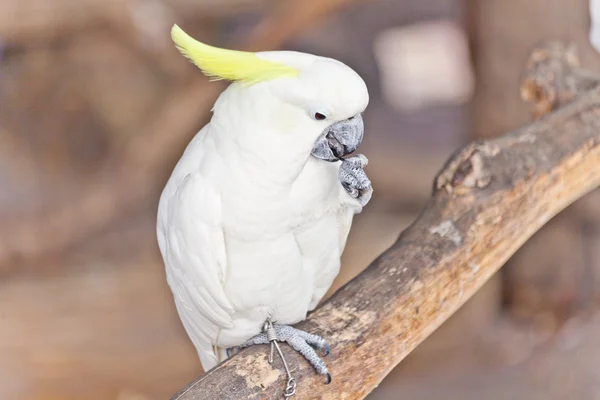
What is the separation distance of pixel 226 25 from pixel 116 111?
75 cm

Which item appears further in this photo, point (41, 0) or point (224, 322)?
point (41, 0)

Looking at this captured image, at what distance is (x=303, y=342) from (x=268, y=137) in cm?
39

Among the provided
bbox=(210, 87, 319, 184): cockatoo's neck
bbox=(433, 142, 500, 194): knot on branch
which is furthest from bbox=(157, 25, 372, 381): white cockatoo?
bbox=(433, 142, 500, 194): knot on branch

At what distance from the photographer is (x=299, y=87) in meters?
1.09

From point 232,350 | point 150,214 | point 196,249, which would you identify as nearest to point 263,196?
point 196,249

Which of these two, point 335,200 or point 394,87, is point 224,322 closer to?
point 335,200

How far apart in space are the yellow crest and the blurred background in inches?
60.1

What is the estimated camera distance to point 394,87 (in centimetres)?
421

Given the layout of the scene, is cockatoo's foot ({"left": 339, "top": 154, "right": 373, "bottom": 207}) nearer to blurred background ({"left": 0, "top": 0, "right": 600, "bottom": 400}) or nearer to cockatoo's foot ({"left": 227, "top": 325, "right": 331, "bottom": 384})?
cockatoo's foot ({"left": 227, "top": 325, "right": 331, "bottom": 384})

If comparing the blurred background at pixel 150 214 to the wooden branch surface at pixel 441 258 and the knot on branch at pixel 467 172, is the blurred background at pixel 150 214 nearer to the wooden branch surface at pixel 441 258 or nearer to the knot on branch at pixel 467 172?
the wooden branch surface at pixel 441 258

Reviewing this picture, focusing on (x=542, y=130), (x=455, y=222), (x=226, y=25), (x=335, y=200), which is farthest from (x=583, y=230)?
(x=226, y=25)

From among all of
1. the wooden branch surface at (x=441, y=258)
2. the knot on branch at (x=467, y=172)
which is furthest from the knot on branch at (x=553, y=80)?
the knot on branch at (x=467, y=172)

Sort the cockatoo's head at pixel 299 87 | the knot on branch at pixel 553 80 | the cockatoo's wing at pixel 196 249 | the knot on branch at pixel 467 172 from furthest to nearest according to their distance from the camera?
the knot on branch at pixel 553 80 → the knot on branch at pixel 467 172 → the cockatoo's wing at pixel 196 249 → the cockatoo's head at pixel 299 87

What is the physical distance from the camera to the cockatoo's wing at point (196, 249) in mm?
1191
